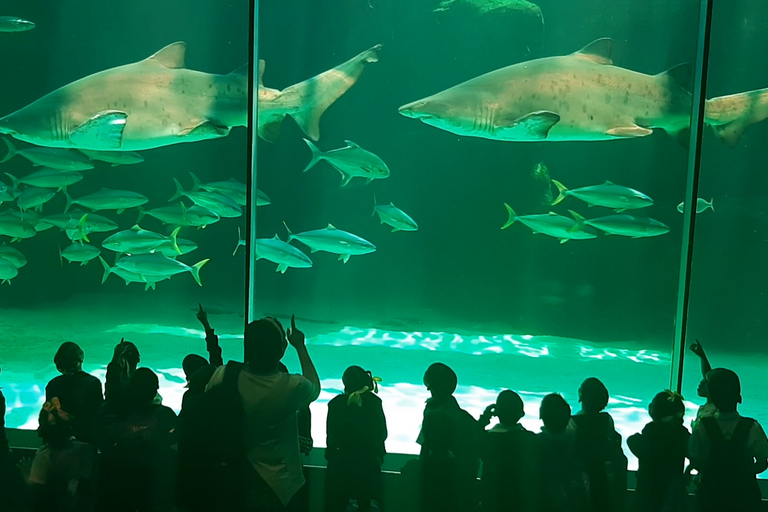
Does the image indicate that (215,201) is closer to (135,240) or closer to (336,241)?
(135,240)

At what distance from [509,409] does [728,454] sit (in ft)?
2.48

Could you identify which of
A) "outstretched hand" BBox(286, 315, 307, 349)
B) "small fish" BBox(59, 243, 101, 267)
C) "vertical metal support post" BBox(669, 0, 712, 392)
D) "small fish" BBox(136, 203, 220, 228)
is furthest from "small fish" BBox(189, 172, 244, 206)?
"vertical metal support post" BBox(669, 0, 712, 392)

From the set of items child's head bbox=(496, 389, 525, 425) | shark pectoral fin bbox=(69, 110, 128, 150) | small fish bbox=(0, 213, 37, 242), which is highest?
shark pectoral fin bbox=(69, 110, 128, 150)

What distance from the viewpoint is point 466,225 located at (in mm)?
11586

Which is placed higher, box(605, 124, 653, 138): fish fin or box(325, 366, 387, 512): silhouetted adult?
box(605, 124, 653, 138): fish fin

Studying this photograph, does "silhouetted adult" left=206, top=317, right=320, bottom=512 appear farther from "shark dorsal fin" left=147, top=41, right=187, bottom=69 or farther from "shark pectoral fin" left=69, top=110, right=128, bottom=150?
"shark dorsal fin" left=147, top=41, right=187, bottom=69

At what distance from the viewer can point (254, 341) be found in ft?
5.26

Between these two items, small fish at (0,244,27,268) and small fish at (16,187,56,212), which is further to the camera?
small fish at (0,244,27,268)

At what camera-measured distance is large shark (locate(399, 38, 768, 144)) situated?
7.77 ft

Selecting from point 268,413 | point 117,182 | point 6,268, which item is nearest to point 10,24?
point 6,268

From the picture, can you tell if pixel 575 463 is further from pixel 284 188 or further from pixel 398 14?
pixel 398 14

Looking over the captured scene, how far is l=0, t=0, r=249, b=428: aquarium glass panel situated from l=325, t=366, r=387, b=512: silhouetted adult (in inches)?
56.1

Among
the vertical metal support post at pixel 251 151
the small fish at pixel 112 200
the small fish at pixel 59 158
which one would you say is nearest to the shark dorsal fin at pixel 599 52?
the vertical metal support post at pixel 251 151

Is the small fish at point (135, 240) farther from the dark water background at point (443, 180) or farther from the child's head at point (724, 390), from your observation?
the dark water background at point (443, 180)
